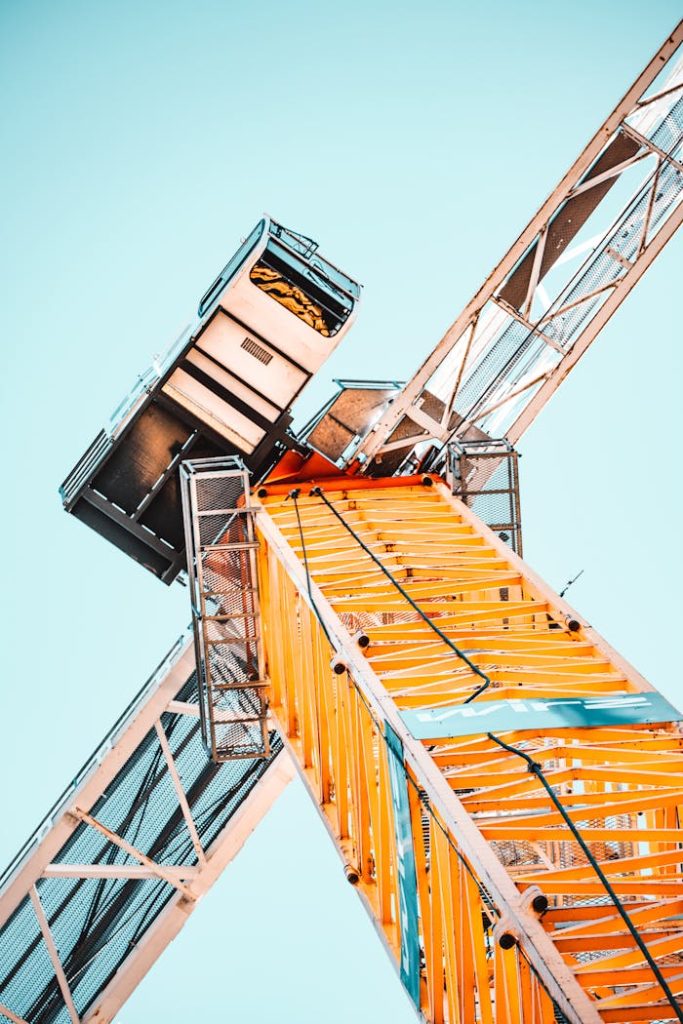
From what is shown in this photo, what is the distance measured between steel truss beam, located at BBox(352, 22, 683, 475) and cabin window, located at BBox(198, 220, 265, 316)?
157 inches

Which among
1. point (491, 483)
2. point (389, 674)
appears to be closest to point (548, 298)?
point (491, 483)

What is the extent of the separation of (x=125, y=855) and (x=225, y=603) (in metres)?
9.12

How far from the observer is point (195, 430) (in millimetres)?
28422

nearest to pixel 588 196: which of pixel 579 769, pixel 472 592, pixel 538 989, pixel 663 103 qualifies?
pixel 663 103

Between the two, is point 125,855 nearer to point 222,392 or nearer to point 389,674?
point 222,392

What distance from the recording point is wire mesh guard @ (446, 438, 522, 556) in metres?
27.5

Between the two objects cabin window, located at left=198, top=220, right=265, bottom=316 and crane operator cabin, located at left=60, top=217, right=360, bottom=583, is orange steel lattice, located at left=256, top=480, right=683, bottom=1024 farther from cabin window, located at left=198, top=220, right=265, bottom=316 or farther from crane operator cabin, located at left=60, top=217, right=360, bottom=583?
cabin window, located at left=198, top=220, right=265, bottom=316

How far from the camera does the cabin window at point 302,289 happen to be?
84.7 feet

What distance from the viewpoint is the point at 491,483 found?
1097 inches

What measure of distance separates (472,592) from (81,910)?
43.3 ft

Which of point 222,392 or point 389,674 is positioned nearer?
point 389,674

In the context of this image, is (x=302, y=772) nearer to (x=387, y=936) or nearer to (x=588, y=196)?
(x=387, y=936)

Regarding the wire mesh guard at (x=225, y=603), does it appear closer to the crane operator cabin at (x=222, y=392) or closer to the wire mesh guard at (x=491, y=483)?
the crane operator cabin at (x=222, y=392)

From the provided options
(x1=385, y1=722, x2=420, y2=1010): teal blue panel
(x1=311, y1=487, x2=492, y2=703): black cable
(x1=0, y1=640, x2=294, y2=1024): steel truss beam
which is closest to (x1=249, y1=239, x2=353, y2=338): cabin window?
(x1=311, y1=487, x2=492, y2=703): black cable
